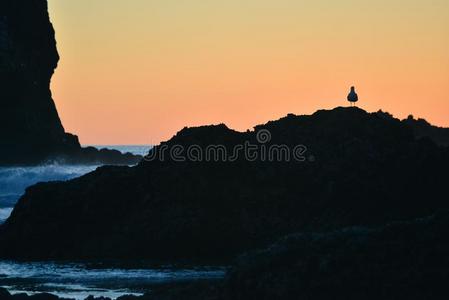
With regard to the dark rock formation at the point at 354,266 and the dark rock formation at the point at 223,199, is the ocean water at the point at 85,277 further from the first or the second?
the dark rock formation at the point at 354,266

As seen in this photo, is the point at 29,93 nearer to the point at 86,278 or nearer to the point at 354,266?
the point at 86,278

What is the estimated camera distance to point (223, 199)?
134 feet

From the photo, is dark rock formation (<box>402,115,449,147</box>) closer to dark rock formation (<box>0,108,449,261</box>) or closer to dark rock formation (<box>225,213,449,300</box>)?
dark rock formation (<box>0,108,449,261</box>)

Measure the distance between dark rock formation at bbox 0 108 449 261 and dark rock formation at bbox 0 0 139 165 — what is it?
7612cm

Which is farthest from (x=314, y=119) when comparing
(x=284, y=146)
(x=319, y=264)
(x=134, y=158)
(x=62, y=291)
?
(x=134, y=158)

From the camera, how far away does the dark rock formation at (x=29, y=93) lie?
11906cm

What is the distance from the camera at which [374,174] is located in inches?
1649

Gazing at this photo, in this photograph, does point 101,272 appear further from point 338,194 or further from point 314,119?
point 314,119

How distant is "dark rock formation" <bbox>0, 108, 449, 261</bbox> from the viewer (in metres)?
39.2

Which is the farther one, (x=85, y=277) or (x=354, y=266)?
(x=85, y=277)

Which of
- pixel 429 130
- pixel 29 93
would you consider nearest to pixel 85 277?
pixel 429 130

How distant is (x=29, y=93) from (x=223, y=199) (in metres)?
85.2

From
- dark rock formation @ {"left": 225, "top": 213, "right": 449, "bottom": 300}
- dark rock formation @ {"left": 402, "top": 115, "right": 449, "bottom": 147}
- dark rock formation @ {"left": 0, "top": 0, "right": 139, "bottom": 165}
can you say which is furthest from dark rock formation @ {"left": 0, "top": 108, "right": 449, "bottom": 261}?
dark rock formation @ {"left": 0, "top": 0, "right": 139, "bottom": 165}

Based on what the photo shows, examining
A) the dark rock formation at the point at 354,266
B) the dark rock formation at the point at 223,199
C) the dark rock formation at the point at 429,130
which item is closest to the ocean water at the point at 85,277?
the dark rock formation at the point at 223,199
